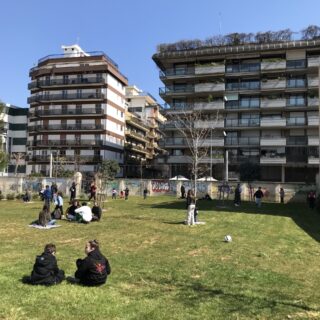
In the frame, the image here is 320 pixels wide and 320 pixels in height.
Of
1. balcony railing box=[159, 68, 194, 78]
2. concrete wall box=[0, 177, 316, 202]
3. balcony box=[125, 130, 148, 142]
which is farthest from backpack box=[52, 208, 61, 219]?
balcony box=[125, 130, 148, 142]

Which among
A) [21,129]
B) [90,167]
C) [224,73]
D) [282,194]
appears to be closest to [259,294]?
[282,194]

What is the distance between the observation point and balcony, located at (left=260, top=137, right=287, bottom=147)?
213 ft

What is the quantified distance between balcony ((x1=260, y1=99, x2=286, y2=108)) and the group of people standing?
59.3 meters

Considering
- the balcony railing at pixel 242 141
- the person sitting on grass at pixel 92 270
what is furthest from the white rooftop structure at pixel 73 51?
the person sitting on grass at pixel 92 270

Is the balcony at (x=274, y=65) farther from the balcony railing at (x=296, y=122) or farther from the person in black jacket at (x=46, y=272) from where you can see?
the person in black jacket at (x=46, y=272)

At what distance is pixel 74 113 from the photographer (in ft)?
274

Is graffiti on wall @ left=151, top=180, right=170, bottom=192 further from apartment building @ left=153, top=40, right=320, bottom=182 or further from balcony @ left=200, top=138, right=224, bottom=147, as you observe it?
balcony @ left=200, top=138, right=224, bottom=147

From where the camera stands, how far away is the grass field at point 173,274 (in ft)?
26.0

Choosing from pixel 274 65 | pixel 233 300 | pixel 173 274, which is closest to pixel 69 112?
pixel 274 65

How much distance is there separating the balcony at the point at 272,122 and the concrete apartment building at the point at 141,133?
86.1 ft

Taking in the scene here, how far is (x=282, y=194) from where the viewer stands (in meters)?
44.3

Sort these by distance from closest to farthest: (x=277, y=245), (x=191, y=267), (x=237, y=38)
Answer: (x=191, y=267)
(x=277, y=245)
(x=237, y=38)

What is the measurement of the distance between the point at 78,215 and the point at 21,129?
275ft

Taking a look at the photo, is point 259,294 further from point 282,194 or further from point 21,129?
point 21,129
